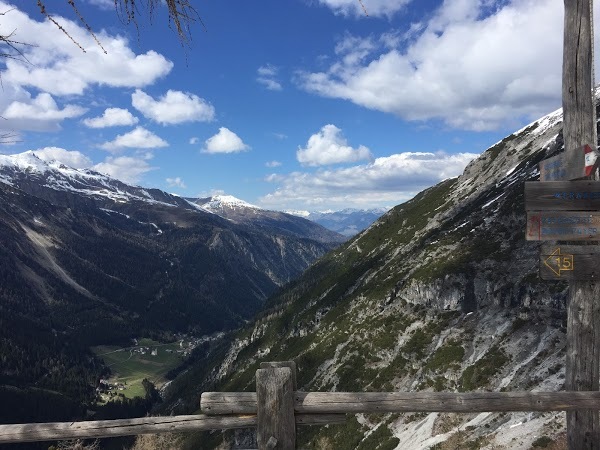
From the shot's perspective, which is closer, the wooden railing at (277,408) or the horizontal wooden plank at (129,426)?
the wooden railing at (277,408)

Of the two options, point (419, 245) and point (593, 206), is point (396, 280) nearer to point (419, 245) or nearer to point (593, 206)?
point (419, 245)

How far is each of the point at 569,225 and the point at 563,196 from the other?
0.56 meters

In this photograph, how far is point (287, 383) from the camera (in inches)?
269

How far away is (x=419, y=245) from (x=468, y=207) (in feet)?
60.4

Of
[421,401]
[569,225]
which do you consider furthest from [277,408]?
[569,225]

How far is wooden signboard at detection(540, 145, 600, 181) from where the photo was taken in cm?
722

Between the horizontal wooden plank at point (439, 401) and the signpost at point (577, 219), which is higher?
the signpost at point (577, 219)

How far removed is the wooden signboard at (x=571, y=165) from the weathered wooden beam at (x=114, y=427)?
7.23 m

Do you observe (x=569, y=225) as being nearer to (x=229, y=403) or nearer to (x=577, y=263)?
(x=577, y=263)

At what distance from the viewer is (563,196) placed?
7672 mm

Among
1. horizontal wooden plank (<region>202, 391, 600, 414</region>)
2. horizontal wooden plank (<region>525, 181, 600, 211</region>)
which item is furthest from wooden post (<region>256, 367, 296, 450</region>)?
horizontal wooden plank (<region>525, 181, 600, 211</region>)

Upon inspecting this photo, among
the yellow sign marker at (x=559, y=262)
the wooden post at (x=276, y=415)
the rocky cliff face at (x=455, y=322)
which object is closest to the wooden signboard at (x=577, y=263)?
the yellow sign marker at (x=559, y=262)

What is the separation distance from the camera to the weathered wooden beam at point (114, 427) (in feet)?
22.7

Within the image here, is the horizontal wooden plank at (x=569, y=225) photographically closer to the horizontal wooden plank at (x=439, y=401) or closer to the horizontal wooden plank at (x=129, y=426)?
the horizontal wooden plank at (x=439, y=401)
